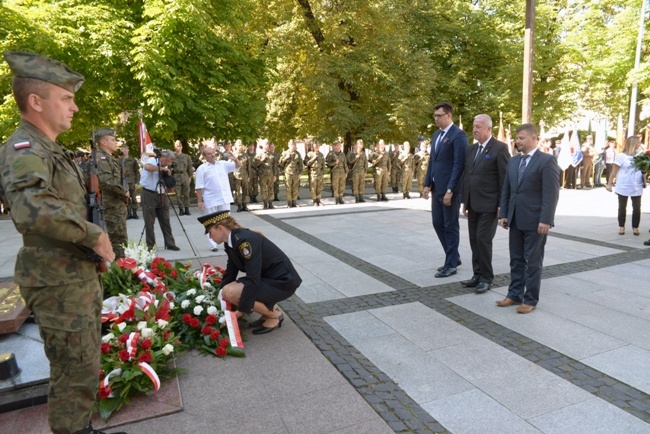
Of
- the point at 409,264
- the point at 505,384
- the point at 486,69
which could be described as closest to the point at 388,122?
the point at 486,69

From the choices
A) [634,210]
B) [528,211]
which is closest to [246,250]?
[528,211]

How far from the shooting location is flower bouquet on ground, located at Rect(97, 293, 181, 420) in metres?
3.33

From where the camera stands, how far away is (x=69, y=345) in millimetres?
2518

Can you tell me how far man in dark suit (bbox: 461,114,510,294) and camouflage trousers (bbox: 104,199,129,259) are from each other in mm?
4818

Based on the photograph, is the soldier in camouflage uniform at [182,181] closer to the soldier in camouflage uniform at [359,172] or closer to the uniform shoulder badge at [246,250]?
the soldier in camouflage uniform at [359,172]

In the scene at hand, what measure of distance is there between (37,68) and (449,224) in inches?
211

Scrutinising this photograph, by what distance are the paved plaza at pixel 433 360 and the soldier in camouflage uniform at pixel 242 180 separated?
7.23m

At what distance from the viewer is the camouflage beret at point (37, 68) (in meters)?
2.30

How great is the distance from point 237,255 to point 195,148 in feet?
53.5

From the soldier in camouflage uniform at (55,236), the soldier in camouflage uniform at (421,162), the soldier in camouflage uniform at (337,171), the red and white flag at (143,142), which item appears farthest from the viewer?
the soldier in camouflage uniform at (421,162)

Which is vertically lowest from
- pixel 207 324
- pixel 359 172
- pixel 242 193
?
pixel 207 324

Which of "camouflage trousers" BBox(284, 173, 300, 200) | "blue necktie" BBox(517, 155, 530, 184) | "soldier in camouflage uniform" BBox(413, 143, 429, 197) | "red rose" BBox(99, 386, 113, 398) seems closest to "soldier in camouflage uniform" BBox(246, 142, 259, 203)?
"camouflage trousers" BBox(284, 173, 300, 200)

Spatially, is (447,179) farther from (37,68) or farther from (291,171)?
(291,171)

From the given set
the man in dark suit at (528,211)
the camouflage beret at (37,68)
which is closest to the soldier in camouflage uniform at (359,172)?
the man in dark suit at (528,211)
